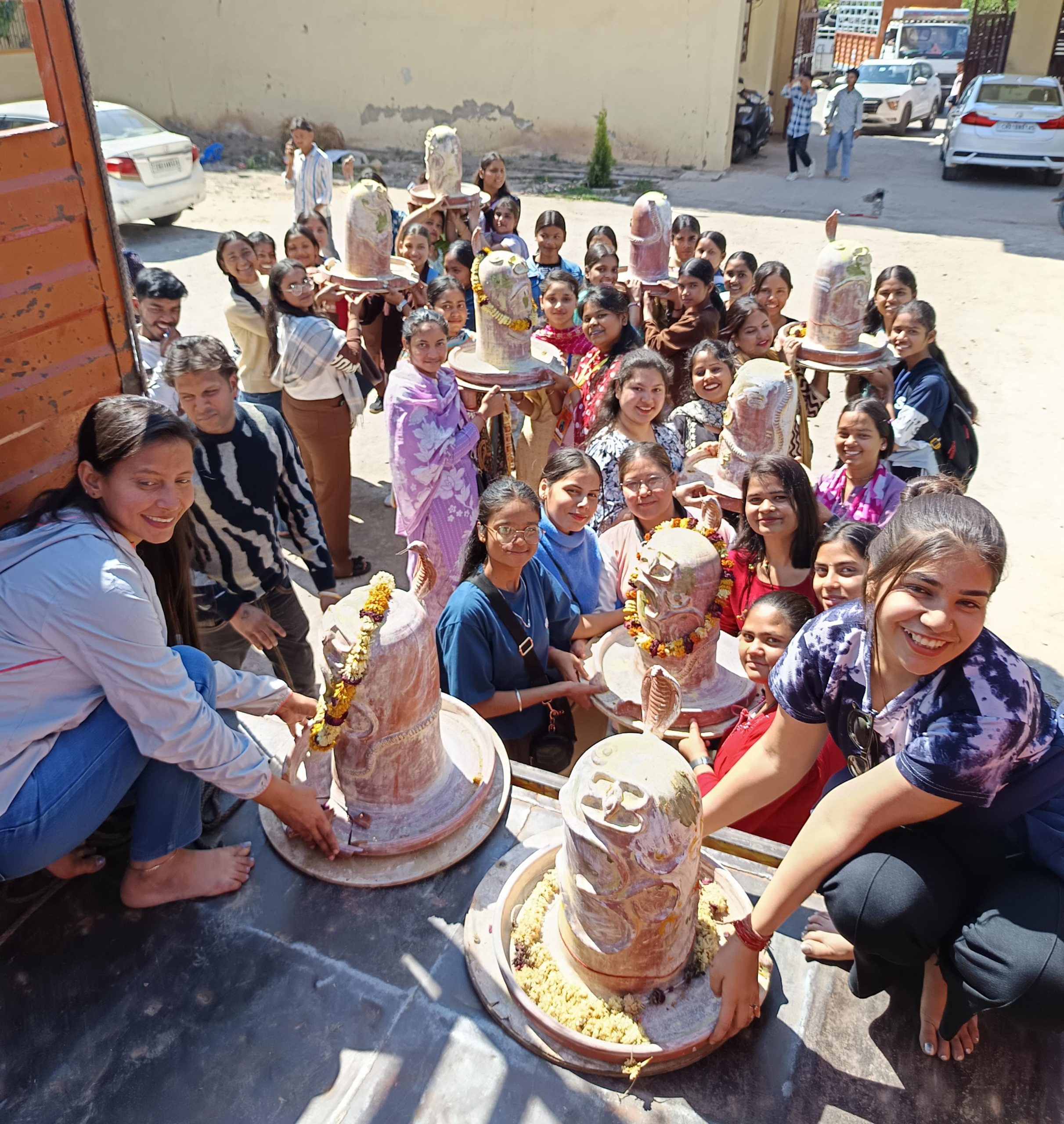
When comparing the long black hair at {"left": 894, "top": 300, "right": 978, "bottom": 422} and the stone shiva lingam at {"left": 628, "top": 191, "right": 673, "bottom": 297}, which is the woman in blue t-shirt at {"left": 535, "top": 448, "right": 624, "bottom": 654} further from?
the stone shiva lingam at {"left": 628, "top": 191, "right": 673, "bottom": 297}

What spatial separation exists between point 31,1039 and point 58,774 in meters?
0.71

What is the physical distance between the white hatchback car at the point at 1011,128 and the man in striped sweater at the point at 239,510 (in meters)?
15.5

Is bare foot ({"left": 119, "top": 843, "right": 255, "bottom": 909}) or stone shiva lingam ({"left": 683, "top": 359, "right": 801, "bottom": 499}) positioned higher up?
stone shiva lingam ({"left": 683, "top": 359, "right": 801, "bottom": 499})

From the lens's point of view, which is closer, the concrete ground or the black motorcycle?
the concrete ground

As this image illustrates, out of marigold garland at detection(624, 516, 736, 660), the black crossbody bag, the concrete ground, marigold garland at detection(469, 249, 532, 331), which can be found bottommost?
the concrete ground

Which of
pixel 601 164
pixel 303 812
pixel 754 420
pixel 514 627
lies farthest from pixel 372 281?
pixel 601 164

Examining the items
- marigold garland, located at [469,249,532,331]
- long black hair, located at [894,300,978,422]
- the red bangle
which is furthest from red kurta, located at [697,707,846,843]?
long black hair, located at [894,300,978,422]

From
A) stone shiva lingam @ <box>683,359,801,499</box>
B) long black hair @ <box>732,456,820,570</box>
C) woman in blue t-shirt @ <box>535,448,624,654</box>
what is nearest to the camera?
long black hair @ <box>732,456,820,570</box>

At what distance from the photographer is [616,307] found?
5031 millimetres

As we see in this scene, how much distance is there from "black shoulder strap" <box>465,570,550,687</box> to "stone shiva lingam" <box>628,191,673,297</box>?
332 cm

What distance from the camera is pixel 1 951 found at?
2625 millimetres

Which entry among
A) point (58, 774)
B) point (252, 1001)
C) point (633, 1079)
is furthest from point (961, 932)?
point (58, 774)

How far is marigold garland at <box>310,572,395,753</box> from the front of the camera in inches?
103

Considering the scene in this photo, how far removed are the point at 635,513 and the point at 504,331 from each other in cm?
114
